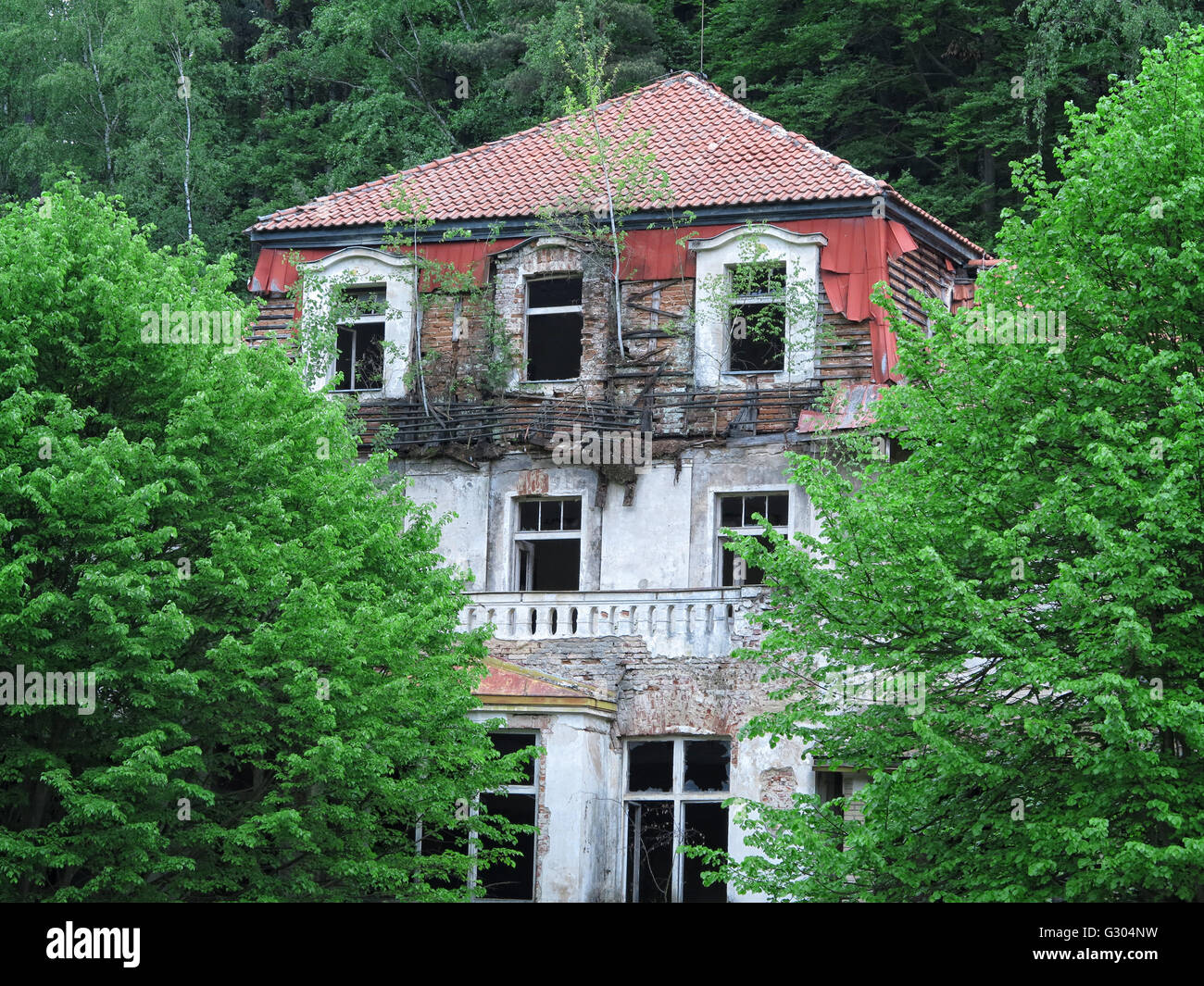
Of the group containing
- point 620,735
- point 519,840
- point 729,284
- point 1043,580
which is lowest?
point 519,840

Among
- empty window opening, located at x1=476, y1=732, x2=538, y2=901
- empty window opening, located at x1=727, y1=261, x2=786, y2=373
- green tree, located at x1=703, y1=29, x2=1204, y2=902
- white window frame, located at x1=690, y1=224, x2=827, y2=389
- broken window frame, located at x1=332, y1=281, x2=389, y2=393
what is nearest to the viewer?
green tree, located at x1=703, y1=29, x2=1204, y2=902

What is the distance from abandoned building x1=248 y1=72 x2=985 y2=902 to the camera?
25234 mm

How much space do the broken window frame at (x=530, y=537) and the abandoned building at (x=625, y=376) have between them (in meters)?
0.07

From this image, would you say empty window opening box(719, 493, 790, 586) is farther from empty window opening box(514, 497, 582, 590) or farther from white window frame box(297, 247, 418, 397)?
white window frame box(297, 247, 418, 397)

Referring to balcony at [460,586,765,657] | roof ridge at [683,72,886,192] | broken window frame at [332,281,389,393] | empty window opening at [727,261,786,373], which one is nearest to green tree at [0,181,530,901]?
balcony at [460,586,765,657]

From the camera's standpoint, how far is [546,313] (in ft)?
98.7

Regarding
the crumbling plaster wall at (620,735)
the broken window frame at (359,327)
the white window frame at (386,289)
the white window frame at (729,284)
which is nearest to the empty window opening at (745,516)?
the white window frame at (729,284)

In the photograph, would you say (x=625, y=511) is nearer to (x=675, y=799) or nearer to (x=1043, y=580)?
(x=675, y=799)

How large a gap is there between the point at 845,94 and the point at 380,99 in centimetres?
1120

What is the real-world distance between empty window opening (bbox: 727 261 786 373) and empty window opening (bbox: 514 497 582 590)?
3.66 m

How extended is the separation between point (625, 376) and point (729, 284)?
229 centimetres

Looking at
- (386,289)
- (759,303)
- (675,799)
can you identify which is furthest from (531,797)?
(386,289)

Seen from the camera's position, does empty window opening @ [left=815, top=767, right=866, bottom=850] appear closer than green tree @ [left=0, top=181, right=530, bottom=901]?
No
